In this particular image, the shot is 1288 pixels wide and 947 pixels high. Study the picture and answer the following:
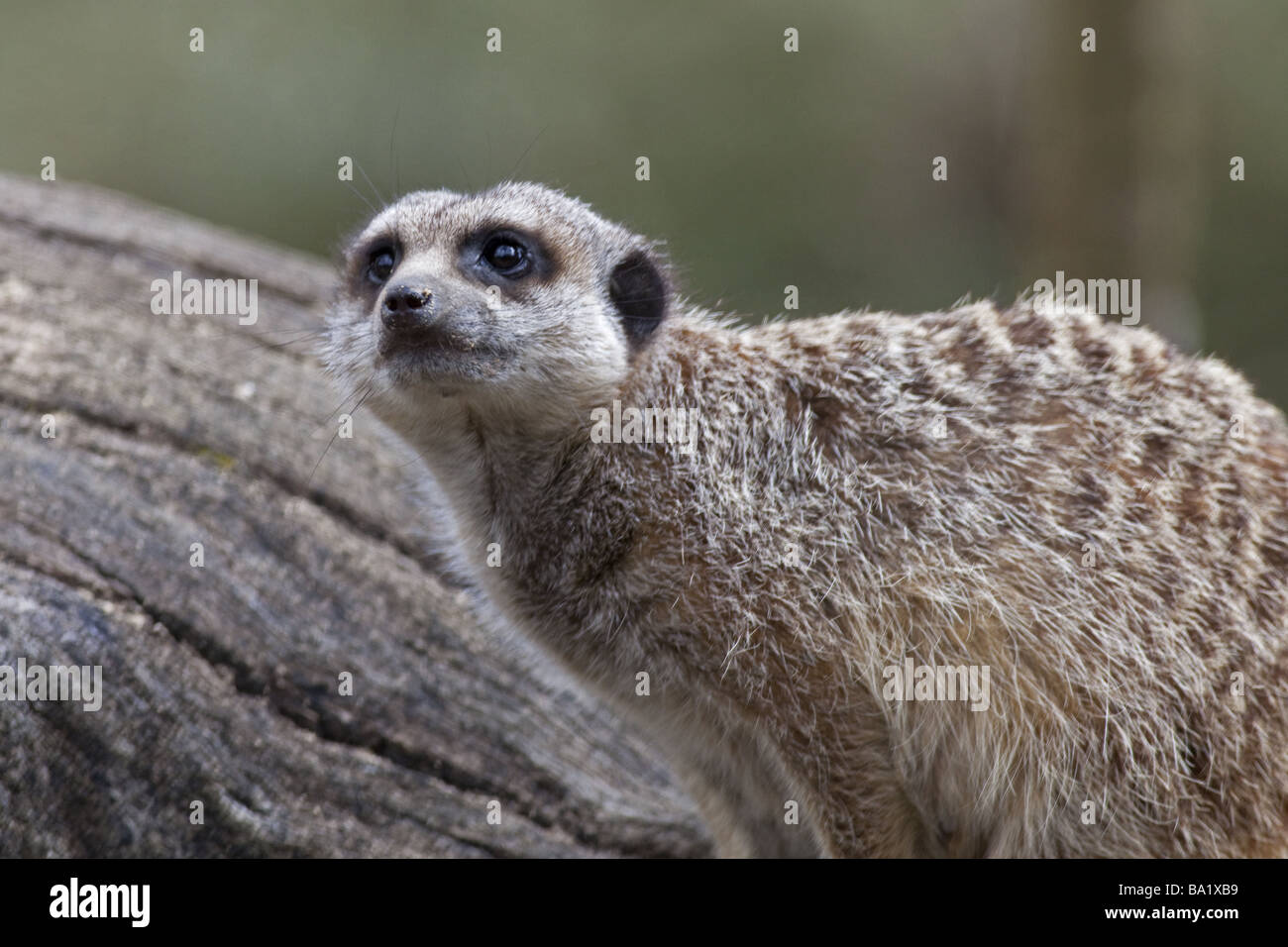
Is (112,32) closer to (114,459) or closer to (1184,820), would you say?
(114,459)

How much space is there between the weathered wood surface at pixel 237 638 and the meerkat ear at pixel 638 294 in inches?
46.1

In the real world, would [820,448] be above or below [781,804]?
above

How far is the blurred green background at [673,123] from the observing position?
1198 centimetres

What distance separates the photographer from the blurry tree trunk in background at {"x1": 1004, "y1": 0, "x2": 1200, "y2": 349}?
22.0ft

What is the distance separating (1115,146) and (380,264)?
4563 millimetres

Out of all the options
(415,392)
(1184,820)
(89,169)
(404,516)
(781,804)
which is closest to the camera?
(1184,820)

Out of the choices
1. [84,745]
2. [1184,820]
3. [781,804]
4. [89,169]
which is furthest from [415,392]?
[89,169]

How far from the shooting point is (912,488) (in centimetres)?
358
